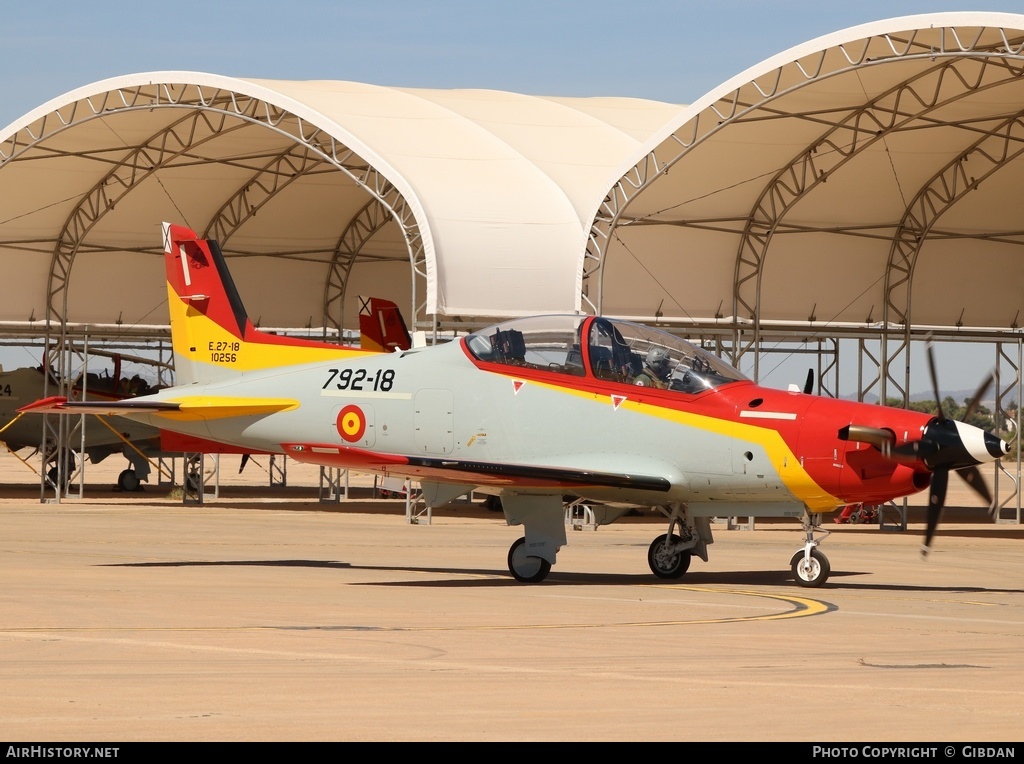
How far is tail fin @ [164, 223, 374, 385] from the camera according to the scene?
61.4 ft

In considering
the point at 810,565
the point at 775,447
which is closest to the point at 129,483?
the point at 810,565

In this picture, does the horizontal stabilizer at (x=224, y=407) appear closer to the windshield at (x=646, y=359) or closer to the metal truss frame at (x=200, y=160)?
the windshield at (x=646, y=359)

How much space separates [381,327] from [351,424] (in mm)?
11474

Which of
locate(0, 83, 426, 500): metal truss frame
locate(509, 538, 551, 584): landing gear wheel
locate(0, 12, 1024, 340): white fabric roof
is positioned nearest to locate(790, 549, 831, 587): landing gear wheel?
locate(509, 538, 551, 584): landing gear wheel

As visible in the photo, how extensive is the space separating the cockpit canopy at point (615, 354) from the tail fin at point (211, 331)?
301 cm

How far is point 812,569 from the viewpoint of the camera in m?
15.5

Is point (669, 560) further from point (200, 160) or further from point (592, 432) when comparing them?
point (200, 160)

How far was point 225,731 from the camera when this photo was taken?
7.07 meters

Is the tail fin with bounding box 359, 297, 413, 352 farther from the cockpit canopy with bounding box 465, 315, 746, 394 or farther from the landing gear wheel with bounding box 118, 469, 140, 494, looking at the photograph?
the landing gear wheel with bounding box 118, 469, 140, 494

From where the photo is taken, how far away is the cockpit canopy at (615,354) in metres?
15.6

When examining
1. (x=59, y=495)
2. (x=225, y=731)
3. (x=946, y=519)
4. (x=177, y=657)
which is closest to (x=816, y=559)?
(x=177, y=657)

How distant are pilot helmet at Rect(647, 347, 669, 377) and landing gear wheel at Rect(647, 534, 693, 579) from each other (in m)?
2.20

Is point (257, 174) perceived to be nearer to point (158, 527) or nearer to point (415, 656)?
point (158, 527)
